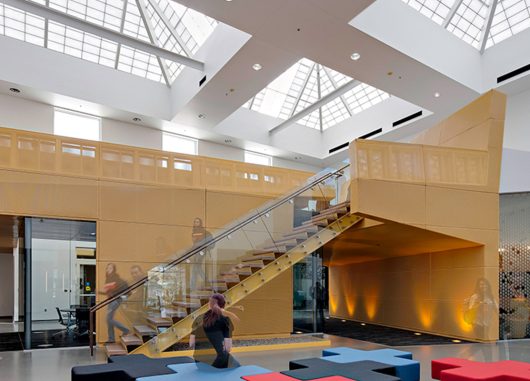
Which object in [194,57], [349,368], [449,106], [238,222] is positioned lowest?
[349,368]

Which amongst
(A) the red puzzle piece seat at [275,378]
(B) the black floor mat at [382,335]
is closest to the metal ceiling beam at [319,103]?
(B) the black floor mat at [382,335]

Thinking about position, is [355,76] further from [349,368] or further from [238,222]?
[349,368]

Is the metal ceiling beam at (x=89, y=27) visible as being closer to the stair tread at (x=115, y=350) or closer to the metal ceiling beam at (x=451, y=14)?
the metal ceiling beam at (x=451, y=14)

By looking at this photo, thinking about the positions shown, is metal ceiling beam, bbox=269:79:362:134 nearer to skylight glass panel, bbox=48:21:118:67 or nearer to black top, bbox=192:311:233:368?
skylight glass panel, bbox=48:21:118:67

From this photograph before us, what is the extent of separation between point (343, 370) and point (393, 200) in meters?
6.16

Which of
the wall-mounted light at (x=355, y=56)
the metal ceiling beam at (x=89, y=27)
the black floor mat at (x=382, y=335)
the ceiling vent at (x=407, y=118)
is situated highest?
the metal ceiling beam at (x=89, y=27)

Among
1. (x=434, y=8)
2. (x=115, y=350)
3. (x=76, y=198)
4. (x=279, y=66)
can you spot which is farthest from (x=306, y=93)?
(x=115, y=350)

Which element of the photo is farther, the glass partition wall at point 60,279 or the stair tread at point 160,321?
the glass partition wall at point 60,279

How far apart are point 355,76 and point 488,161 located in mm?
6151

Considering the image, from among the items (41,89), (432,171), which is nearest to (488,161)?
(432,171)

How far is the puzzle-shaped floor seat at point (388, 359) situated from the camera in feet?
24.0

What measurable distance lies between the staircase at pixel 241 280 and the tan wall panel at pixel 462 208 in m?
2.09

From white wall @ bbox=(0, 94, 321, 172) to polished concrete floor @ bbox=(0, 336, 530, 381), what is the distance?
37.4 feet

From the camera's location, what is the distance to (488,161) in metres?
13.3
